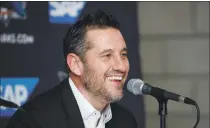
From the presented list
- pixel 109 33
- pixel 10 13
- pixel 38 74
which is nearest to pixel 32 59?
pixel 38 74

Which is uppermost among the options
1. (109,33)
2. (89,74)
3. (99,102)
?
(109,33)

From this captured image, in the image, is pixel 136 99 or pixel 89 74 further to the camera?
pixel 136 99

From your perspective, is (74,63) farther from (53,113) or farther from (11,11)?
(11,11)

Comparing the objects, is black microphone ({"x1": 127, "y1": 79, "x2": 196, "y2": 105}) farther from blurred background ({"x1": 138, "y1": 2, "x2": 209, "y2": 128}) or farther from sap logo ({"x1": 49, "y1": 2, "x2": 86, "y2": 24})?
blurred background ({"x1": 138, "y1": 2, "x2": 209, "y2": 128})

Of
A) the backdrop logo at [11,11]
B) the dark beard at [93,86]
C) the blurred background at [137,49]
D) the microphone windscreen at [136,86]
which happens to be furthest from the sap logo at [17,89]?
the microphone windscreen at [136,86]

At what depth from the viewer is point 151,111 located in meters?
Result: 2.49

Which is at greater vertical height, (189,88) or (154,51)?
(154,51)

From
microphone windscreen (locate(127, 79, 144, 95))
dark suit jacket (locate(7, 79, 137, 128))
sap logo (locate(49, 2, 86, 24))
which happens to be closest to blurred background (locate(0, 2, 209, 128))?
sap logo (locate(49, 2, 86, 24))

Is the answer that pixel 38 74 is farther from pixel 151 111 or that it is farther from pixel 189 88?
pixel 189 88

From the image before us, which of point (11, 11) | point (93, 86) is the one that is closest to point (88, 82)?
point (93, 86)

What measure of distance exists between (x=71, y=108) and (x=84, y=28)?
32 centimetres

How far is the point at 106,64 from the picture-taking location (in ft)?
5.44

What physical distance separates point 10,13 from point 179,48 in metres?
0.97

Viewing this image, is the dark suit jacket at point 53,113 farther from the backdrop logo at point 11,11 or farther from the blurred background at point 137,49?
the backdrop logo at point 11,11
